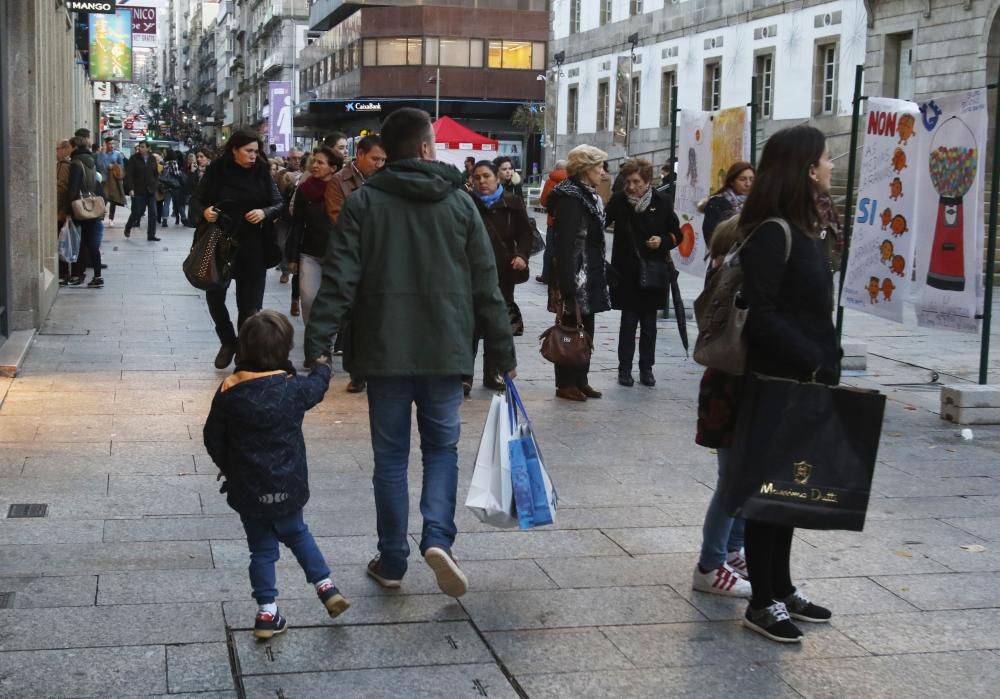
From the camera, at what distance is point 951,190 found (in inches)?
385

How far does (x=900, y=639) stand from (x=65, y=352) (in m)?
8.40

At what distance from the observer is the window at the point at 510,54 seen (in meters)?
71.5

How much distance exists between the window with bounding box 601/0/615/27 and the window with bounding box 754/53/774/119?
1094 centimetres

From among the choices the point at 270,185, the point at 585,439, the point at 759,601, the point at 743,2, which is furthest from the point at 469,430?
the point at 743,2

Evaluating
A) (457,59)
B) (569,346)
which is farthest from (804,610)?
(457,59)

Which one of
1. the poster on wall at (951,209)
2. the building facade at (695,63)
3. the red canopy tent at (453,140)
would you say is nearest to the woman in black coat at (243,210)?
the poster on wall at (951,209)

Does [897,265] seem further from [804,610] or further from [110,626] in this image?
[110,626]

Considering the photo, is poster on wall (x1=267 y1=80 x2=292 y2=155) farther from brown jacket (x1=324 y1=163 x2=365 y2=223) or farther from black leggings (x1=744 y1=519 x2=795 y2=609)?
black leggings (x1=744 y1=519 x2=795 y2=609)

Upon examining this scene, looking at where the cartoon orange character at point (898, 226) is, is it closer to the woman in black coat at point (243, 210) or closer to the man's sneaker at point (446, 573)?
the woman in black coat at point (243, 210)

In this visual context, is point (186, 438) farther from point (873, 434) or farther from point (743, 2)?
point (743, 2)

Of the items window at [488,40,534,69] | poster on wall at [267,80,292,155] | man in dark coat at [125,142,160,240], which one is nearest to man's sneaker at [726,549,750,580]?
man in dark coat at [125,142,160,240]

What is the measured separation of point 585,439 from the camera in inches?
352

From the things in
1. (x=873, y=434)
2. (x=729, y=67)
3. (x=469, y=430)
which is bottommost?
(x=469, y=430)

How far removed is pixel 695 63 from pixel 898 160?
101 feet
